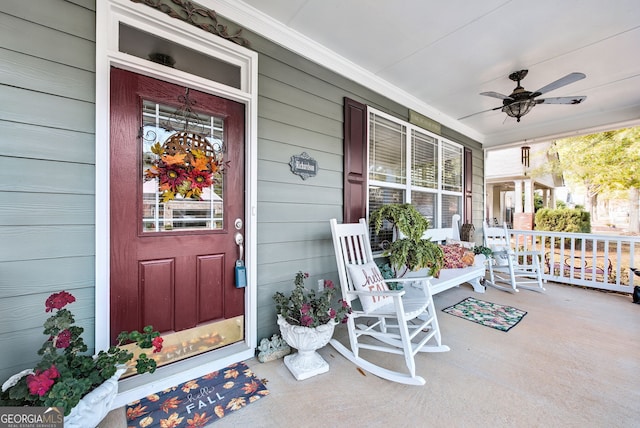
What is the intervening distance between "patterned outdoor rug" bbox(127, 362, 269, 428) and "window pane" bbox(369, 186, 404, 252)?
192 cm

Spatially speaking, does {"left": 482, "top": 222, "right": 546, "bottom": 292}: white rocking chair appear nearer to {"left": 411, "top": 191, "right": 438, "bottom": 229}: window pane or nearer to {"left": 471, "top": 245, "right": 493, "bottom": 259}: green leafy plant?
{"left": 471, "top": 245, "right": 493, "bottom": 259}: green leafy plant

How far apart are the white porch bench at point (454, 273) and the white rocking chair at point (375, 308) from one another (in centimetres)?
A: 33

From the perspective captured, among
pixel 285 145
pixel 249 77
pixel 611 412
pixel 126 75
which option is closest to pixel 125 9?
pixel 126 75

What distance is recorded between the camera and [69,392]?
1.12 m

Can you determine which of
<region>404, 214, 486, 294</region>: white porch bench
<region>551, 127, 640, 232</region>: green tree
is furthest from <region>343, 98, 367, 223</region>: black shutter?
<region>551, 127, 640, 232</region>: green tree

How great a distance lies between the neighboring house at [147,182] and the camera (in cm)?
136

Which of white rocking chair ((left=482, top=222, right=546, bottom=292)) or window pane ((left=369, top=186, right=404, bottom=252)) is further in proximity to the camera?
white rocking chair ((left=482, top=222, right=546, bottom=292))

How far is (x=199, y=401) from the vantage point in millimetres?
1606

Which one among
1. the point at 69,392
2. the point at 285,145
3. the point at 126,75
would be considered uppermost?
the point at 126,75

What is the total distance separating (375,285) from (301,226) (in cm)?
83

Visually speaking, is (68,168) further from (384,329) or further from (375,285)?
(384,329)

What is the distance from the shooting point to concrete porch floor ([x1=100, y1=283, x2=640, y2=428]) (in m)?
1.48

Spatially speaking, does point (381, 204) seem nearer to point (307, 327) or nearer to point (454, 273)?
point (454, 273)

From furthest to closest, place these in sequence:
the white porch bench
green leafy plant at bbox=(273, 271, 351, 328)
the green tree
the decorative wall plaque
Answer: the green tree
the white porch bench
the decorative wall plaque
green leafy plant at bbox=(273, 271, 351, 328)
